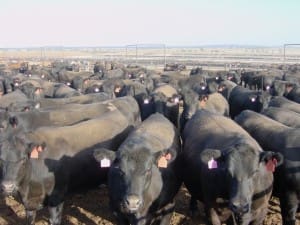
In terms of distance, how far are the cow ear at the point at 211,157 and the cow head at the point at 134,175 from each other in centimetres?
53

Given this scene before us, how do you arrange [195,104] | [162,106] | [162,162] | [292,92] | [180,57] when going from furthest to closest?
[180,57] < [292,92] < [162,106] < [195,104] < [162,162]

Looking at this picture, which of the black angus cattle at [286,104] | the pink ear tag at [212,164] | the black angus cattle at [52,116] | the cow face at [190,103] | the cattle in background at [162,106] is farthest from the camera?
the cattle in background at [162,106]

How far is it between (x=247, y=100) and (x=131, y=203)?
941 centimetres

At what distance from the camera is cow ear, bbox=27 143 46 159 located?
6.05 metres

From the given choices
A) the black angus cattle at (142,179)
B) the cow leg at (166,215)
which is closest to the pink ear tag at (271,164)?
the black angus cattle at (142,179)

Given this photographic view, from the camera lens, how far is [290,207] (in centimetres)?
582

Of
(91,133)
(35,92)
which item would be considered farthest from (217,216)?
(35,92)

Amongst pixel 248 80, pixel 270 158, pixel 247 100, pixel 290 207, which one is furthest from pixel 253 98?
pixel 248 80

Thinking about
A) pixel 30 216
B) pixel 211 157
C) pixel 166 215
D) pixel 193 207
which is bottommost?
pixel 193 207

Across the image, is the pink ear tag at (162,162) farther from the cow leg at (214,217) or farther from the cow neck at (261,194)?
the cow neck at (261,194)

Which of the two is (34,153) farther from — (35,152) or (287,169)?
(287,169)

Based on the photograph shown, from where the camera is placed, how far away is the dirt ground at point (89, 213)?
6.95 metres

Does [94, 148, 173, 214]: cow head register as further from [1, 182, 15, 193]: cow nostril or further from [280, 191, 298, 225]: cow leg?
[280, 191, 298, 225]: cow leg

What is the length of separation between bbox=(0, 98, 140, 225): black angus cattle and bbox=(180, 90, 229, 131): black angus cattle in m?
3.71
